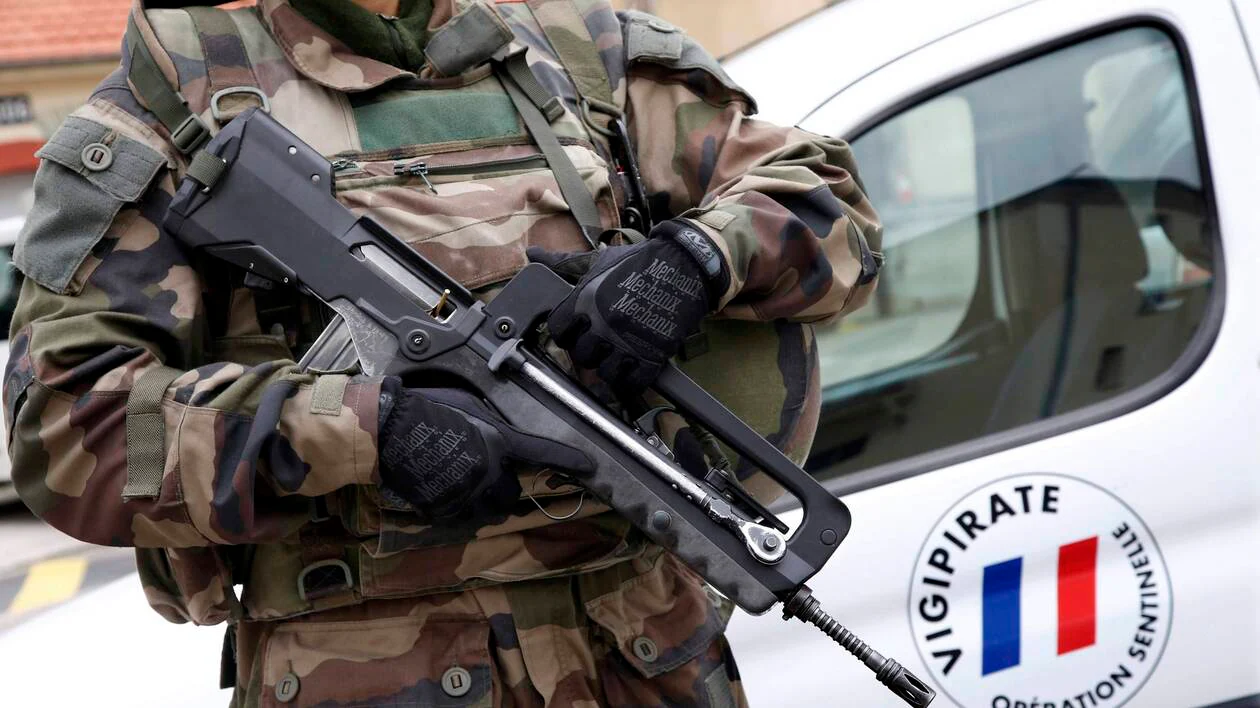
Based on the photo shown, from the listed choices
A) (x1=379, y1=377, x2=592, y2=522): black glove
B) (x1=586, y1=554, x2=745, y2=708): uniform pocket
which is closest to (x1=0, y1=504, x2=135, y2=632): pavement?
(x1=586, y1=554, x2=745, y2=708): uniform pocket

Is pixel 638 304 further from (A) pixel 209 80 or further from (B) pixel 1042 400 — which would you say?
(B) pixel 1042 400

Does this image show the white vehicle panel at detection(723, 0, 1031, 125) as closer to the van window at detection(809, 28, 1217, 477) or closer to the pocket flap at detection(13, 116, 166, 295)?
the van window at detection(809, 28, 1217, 477)

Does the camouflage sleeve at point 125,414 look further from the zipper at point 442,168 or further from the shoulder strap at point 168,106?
the zipper at point 442,168

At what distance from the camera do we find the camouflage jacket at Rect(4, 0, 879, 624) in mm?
1345

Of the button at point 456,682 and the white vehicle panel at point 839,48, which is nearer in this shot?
the button at point 456,682

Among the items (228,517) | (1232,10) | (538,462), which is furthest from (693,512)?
(1232,10)

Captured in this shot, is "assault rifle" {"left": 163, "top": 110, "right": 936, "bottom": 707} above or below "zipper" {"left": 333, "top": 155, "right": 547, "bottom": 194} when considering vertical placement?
below

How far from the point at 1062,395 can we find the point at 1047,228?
0.92 ft

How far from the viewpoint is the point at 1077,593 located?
2.05m

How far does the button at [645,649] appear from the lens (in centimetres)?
153

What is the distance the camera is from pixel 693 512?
56.1 inches

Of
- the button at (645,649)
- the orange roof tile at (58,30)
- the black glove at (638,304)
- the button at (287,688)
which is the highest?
the black glove at (638,304)

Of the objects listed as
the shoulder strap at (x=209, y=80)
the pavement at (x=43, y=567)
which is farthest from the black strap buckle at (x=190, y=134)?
the pavement at (x=43, y=567)

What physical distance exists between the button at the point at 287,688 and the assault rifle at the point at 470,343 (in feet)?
1.11
